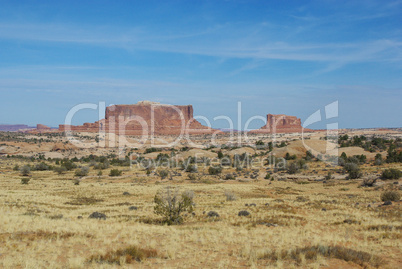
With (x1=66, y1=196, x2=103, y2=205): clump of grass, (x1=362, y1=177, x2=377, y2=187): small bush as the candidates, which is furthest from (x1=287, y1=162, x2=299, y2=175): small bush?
(x1=66, y1=196, x2=103, y2=205): clump of grass

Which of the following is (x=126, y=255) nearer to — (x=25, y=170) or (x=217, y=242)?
(x=217, y=242)

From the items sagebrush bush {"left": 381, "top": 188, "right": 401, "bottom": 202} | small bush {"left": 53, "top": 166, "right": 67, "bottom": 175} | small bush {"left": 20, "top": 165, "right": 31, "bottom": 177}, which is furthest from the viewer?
small bush {"left": 53, "top": 166, "right": 67, "bottom": 175}

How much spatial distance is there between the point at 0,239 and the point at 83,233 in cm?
276

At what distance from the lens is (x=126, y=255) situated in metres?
8.73

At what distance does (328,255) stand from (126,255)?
609 cm

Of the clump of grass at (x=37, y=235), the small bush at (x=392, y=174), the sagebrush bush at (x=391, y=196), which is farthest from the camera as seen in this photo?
the small bush at (x=392, y=174)

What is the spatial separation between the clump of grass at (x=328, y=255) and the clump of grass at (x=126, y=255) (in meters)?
3.52

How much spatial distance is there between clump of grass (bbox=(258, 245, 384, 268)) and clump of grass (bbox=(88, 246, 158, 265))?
3.52 meters

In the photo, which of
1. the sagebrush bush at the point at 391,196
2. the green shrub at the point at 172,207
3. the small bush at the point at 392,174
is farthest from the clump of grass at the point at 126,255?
the small bush at the point at 392,174

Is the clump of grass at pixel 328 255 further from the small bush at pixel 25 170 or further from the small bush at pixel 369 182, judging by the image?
the small bush at pixel 25 170

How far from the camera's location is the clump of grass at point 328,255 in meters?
8.44

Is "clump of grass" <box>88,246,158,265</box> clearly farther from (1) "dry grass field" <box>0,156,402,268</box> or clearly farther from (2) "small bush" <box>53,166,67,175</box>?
(2) "small bush" <box>53,166,67,175</box>

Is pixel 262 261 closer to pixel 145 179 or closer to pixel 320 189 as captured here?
pixel 320 189

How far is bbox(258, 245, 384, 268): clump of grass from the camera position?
8438mm
